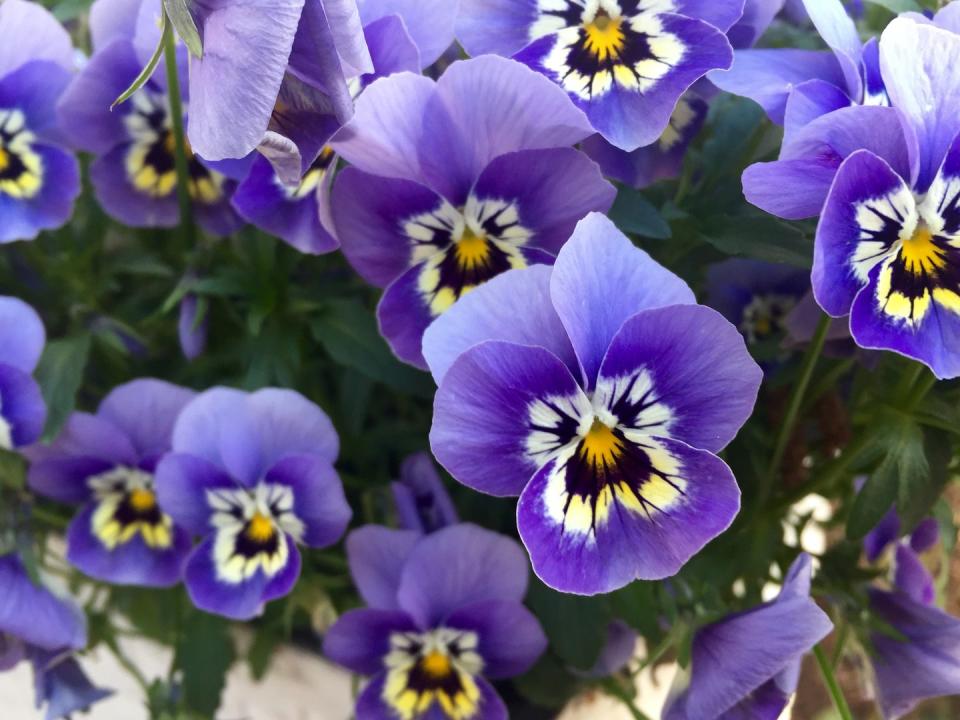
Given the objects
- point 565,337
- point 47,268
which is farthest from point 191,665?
point 565,337

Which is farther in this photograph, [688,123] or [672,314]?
[688,123]

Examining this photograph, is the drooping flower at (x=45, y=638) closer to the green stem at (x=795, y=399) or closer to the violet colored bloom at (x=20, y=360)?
the violet colored bloom at (x=20, y=360)

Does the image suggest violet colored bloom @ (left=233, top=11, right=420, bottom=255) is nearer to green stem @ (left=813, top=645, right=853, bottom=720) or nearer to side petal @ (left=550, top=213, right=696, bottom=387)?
side petal @ (left=550, top=213, right=696, bottom=387)

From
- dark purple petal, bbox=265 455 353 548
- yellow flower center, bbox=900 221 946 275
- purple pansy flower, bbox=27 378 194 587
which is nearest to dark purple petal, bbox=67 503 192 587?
purple pansy flower, bbox=27 378 194 587

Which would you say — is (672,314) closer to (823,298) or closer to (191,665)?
(823,298)

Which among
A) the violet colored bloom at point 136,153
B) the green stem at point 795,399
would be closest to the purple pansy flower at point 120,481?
the violet colored bloom at point 136,153

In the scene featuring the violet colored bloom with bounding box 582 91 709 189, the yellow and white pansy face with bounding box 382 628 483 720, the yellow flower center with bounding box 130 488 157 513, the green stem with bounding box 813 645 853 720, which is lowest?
the yellow and white pansy face with bounding box 382 628 483 720
